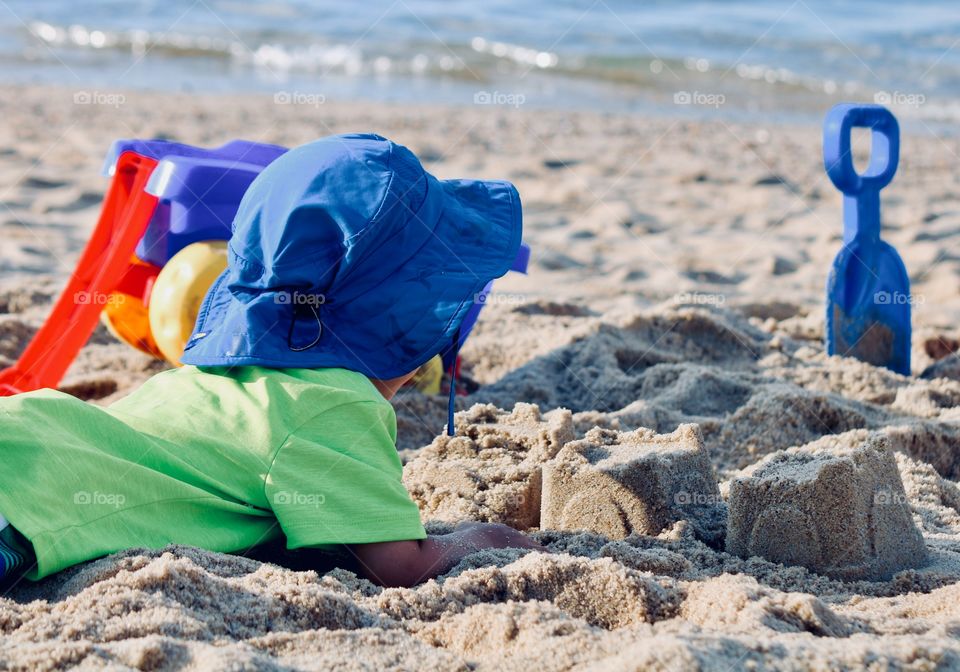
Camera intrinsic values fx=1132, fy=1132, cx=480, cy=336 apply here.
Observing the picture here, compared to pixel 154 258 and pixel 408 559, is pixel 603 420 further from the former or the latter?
pixel 154 258

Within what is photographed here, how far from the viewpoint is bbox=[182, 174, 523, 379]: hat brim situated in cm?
Result: 190

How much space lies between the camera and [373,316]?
1935mm

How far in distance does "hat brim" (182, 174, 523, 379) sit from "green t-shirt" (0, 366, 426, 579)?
51 millimetres

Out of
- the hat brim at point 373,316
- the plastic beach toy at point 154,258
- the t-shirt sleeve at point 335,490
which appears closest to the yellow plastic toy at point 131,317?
the plastic beach toy at point 154,258

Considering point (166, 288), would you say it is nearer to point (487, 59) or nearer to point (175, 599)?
point (175, 599)

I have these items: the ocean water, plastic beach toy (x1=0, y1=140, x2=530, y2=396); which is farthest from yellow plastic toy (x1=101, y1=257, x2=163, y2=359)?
the ocean water

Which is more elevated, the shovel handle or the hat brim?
the shovel handle

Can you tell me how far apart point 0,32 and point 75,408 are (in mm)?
11117

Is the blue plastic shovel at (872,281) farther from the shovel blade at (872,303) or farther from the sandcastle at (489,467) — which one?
the sandcastle at (489,467)

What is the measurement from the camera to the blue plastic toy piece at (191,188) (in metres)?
2.75

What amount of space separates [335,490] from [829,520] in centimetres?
82

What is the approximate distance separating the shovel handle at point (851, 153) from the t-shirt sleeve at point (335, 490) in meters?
1.76

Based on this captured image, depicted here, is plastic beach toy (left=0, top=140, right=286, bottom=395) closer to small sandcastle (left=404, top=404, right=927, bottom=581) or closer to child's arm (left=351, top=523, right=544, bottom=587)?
small sandcastle (left=404, top=404, right=927, bottom=581)

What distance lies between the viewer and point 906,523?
6.36ft
